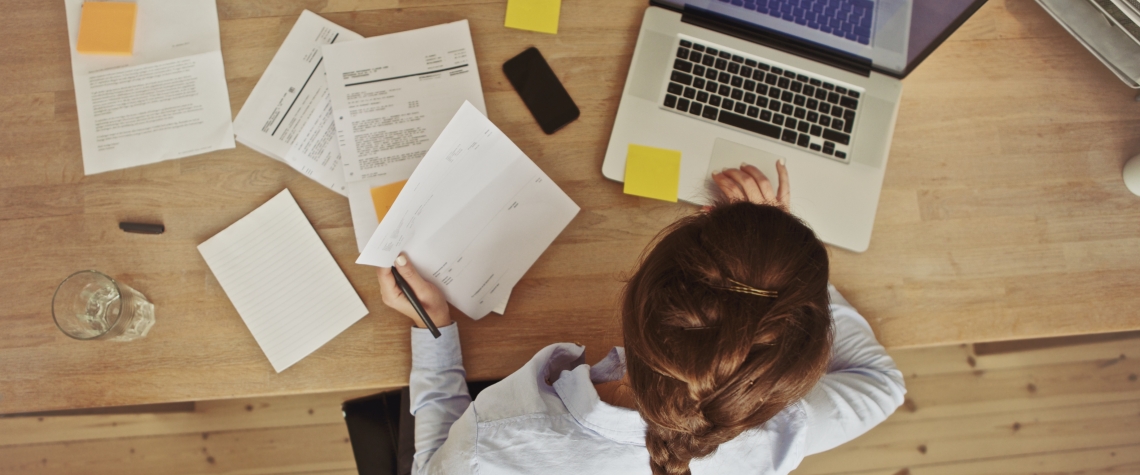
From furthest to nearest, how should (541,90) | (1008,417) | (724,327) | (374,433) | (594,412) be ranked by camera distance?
(1008,417) → (374,433) → (541,90) → (594,412) → (724,327)

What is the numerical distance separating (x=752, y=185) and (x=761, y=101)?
0.47ft

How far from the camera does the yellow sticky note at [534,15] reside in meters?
0.88

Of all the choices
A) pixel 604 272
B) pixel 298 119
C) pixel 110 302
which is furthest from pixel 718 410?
pixel 110 302

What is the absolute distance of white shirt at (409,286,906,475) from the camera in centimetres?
67

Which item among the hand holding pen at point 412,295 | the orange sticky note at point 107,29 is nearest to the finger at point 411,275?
the hand holding pen at point 412,295

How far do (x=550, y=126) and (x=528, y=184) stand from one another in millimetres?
110

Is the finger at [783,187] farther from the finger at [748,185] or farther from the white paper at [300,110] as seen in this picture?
the white paper at [300,110]

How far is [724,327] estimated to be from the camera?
0.50 meters

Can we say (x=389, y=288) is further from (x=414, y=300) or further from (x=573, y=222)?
(x=573, y=222)

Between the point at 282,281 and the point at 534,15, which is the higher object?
the point at 534,15

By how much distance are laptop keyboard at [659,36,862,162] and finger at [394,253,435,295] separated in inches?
17.7

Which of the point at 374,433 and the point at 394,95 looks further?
the point at 374,433

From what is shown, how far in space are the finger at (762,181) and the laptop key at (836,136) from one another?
127mm

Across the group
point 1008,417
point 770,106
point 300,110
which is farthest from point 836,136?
point 1008,417
